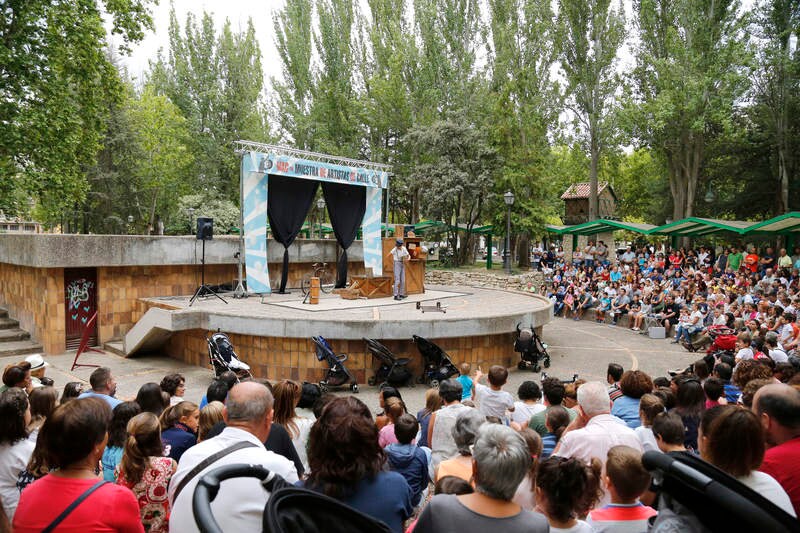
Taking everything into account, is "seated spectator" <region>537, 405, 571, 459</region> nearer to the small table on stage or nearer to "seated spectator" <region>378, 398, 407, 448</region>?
"seated spectator" <region>378, 398, 407, 448</region>

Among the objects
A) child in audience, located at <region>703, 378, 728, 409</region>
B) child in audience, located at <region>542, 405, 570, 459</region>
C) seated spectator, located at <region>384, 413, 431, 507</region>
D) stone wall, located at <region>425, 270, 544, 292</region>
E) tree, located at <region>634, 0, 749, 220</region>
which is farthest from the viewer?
stone wall, located at <region>425, 270, 544, 292</region>

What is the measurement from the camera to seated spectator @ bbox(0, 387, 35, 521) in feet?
9.40

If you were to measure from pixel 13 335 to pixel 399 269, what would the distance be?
9382 mm

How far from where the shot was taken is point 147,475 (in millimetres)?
2873

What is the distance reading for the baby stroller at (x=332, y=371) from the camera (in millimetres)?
8883

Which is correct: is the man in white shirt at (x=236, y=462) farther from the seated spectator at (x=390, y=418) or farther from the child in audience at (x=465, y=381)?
the child in audience at (x=465, y=381)

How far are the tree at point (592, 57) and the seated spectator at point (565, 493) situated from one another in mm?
25431

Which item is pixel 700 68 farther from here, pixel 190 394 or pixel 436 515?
pixel 436 515

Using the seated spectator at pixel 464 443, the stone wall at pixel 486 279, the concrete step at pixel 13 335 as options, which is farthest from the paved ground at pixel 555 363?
the stone wall at pixel 486 279

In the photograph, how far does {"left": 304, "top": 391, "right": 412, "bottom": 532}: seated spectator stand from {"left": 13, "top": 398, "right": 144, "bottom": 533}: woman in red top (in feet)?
2.35

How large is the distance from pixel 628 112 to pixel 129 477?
22.8 metres

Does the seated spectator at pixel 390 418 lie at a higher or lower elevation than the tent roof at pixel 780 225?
lower

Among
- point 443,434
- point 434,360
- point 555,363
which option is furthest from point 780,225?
point 443,434

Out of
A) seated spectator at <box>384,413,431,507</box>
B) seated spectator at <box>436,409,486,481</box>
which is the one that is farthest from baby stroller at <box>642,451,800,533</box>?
seated spectator at <box>384,413,431,507</box>
